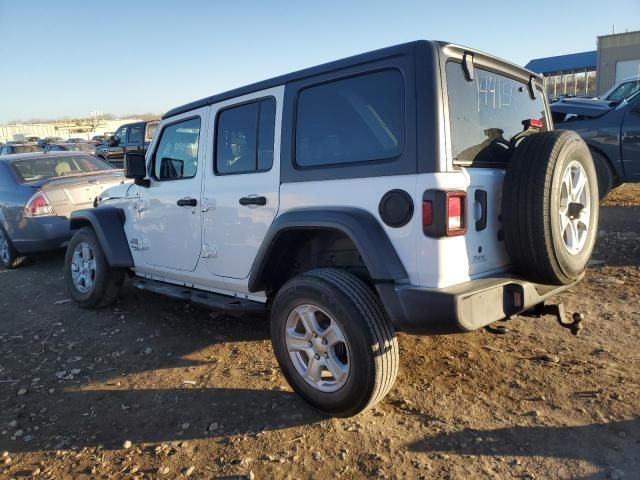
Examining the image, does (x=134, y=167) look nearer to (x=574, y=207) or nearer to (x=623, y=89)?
(x=574, y=207)

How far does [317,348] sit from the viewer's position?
2.93 metres

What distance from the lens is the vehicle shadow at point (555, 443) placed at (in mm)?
2461

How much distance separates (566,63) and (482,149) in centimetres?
4276

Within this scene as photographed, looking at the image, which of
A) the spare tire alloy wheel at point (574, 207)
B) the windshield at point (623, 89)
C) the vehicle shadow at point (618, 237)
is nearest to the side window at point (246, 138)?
the spare tire alloy wheel at point (574, 207)

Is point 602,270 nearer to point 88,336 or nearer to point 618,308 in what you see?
point 618,308

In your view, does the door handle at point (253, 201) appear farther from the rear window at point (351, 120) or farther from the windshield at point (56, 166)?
the windshield at point (56, 166)

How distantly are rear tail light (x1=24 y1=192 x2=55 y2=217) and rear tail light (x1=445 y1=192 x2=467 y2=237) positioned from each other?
18.8 ft

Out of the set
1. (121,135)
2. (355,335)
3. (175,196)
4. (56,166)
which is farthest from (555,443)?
(121,135)

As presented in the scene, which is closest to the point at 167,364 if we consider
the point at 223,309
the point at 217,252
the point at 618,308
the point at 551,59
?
the point at 223,309

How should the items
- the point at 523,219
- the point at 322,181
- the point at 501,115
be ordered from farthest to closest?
the point at 501,115 < the point at 322,181 < the point at 523,219

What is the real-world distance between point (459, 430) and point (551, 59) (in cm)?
4519

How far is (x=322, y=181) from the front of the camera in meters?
2.96

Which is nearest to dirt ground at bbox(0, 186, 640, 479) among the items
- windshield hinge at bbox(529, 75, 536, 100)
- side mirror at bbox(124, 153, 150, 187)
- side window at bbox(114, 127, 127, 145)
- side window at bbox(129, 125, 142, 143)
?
side mirror at bbox(124, 153, 150, 187)

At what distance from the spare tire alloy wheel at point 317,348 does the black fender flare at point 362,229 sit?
430 millimetres
